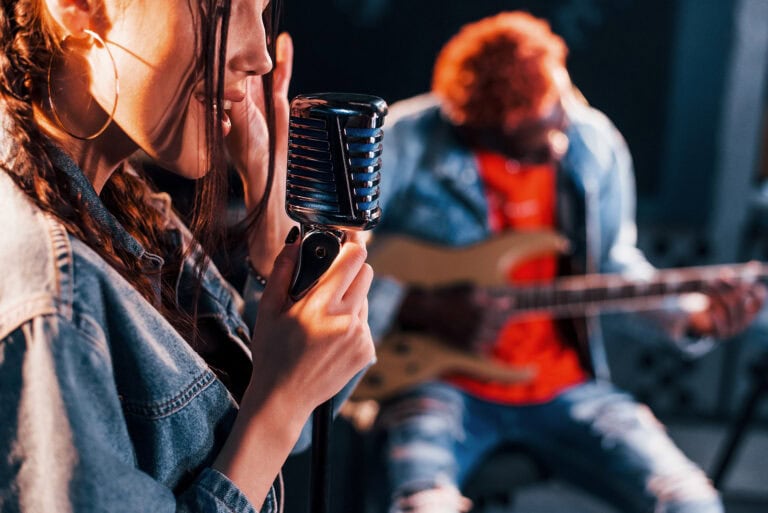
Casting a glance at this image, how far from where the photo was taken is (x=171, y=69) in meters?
0.80

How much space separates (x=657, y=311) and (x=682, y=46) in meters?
1.16

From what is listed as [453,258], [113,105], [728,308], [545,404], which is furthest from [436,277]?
[113,105]

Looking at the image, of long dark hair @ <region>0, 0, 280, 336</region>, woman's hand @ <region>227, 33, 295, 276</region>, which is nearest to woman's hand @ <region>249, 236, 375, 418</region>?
long dark hair @ <region>0, 0, 280, 336</region>

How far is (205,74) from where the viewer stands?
2.64ft

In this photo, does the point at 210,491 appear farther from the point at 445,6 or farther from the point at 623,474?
the point at 445,6

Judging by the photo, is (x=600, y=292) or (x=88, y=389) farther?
(x=600, y=292)

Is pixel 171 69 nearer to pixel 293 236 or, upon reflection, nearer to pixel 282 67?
pixel 293 236

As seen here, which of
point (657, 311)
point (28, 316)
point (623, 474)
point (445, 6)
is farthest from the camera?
point (445, 6)

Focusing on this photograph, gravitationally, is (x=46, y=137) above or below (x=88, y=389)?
above

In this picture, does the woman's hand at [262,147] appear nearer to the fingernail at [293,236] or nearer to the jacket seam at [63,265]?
the fingernail at [293,236]

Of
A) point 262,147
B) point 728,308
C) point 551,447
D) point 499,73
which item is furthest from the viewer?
point 728,308

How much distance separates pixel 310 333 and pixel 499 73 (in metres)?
1.72

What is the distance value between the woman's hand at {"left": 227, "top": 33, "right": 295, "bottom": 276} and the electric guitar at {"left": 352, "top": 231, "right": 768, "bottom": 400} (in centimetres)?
123

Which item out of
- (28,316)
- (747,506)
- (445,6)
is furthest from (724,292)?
(28,316)
